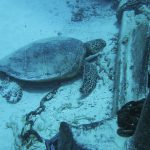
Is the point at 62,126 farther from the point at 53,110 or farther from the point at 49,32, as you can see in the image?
the point at 49,32

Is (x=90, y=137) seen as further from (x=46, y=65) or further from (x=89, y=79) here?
(x=46, y=65)

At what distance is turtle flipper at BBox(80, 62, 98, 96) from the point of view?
4441 millimetres

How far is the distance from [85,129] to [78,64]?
2.17 metres

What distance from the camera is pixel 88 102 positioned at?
4.22m

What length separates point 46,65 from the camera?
4797mm

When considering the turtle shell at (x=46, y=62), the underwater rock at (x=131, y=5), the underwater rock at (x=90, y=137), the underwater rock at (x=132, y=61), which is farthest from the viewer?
the underwater rock at (x=131, y=5)

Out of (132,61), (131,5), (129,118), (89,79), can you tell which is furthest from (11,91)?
(131,5)

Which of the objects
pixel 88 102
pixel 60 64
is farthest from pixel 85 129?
pixel 60 64

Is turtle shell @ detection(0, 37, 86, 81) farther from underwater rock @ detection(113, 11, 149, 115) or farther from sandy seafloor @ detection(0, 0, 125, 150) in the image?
underwater rock @ detection(113, 11, 149, 115)

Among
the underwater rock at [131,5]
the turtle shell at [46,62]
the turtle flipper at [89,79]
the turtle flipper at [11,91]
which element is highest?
the underwater rock at [131,5]

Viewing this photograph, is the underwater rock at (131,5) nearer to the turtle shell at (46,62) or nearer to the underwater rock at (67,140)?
the turtle shell at (46,62)

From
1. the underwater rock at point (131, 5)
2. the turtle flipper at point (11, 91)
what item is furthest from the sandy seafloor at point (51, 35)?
the underwater rock at point (131, 5)

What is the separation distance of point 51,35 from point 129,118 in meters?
3.55

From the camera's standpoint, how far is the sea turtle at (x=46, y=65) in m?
4.68
